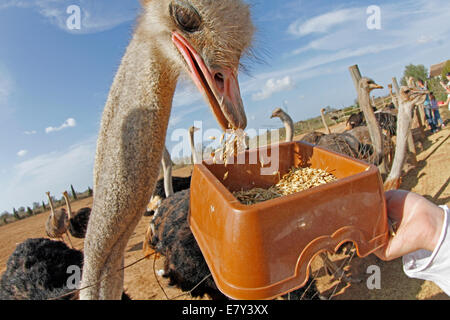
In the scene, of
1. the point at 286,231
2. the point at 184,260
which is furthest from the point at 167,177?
the point at 286,231

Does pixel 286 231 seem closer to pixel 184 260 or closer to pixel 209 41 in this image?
pixel 209 41

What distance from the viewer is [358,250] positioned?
72 centimetres

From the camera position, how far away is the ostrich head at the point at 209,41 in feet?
2.53

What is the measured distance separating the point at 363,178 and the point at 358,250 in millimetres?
202

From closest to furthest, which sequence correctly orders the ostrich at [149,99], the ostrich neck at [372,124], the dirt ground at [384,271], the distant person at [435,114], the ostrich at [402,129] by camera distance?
the ostrich at [149,99] < the dirt ground at [384,271] < the ostrich at [402,129] < the ostrich neck at [372,124] < the distant person at [435,114]

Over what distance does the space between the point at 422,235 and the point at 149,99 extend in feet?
3.38

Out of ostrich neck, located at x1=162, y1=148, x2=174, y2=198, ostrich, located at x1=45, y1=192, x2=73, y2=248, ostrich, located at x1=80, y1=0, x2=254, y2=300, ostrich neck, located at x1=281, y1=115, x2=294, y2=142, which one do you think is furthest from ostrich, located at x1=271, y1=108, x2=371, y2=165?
ostrich, located at x1=45, y1=192, x2=73, y2=248

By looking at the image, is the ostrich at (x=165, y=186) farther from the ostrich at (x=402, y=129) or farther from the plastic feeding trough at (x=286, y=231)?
the plastic feeding trough at (x=286, y=231)

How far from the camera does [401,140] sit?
10.8 feet

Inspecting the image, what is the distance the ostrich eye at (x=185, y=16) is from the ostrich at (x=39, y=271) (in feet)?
5.18

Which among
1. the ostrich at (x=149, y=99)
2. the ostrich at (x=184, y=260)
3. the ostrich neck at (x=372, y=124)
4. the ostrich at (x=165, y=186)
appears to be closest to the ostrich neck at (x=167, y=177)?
the ostrich at (x=165, y=186)

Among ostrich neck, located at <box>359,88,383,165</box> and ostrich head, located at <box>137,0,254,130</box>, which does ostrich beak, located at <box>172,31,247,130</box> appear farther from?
ostrich neck, located at <box>359,88,383,165</box>
